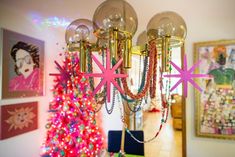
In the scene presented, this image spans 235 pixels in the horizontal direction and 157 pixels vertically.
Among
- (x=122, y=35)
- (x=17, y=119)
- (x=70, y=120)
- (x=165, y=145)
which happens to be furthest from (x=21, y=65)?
(x=165, y=145)

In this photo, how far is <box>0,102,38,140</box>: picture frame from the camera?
2014 millimetres

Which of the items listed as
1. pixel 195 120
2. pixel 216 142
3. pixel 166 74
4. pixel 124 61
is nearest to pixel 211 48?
pixel 195 120

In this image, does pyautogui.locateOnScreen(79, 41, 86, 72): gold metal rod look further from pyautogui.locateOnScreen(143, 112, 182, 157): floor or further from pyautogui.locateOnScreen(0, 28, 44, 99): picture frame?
pyautogui.locateOnScreen(143, 112, 182, 157): floor

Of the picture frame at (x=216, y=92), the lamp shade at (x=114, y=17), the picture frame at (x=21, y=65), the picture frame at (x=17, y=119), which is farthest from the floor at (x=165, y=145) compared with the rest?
the lamp shade at (x=114, y=17)

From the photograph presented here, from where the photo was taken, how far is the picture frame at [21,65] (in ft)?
6.68

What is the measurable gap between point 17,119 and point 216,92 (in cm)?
235

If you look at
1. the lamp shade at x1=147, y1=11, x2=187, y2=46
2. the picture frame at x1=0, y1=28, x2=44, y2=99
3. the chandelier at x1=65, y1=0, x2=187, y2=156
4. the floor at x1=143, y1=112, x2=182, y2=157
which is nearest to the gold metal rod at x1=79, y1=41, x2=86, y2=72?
the chandelier at x1=65, y1=0, x2=187, y2=156

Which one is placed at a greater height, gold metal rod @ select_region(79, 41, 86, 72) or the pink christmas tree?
gold metal rod @ select_region(79, 41, 86, 72)

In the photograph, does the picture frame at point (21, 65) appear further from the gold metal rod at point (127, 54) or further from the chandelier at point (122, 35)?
the gold metal rod at point (127, 54)

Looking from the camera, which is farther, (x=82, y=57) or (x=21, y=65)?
(x=21, y=65)

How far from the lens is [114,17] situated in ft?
2.57

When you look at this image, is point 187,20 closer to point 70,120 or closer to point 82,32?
point 82,32

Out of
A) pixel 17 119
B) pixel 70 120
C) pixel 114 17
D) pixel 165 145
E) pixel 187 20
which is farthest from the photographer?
pixel 165 145

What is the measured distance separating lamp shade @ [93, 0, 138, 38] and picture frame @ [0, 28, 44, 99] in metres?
1.69
